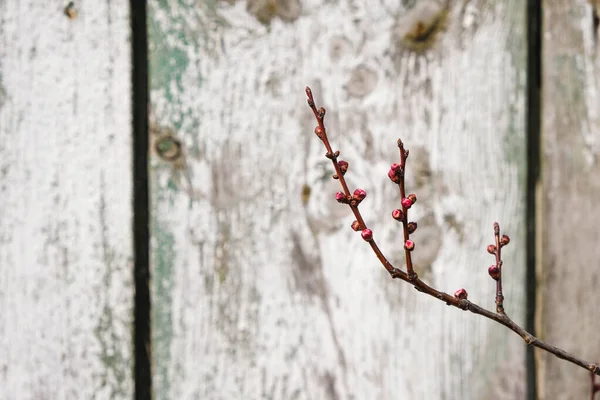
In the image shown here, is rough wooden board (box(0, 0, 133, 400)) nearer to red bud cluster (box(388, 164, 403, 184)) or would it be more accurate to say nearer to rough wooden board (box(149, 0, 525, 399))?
rough wooden board (box(149, 0, 525, 399))

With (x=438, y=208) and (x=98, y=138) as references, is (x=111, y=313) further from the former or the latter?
(x=438, y=208)

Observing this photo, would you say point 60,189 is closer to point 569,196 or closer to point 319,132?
point 319,132

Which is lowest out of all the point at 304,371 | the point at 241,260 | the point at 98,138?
the point at 304,371

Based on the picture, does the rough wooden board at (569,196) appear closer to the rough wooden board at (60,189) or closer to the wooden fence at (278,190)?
the wooden fence at (278,190)

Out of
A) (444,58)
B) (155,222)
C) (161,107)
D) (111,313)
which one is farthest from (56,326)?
(444,58)

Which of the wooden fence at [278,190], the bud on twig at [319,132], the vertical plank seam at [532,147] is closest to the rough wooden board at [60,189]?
the wooden fence at [278,190]

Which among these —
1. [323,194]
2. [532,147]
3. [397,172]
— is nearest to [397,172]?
[397,172]

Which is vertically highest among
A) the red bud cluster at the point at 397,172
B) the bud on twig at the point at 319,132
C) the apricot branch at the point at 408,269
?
the bud on twig at the point at 319,132
